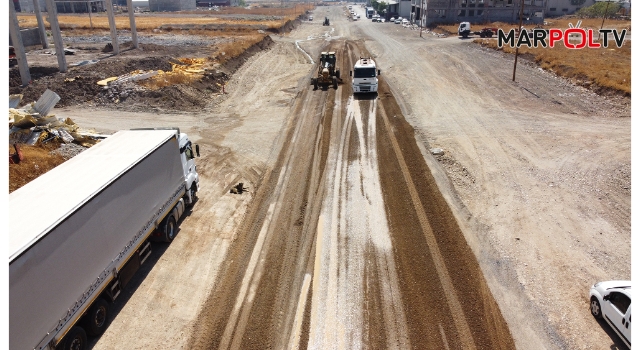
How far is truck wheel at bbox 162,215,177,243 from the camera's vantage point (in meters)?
14.3

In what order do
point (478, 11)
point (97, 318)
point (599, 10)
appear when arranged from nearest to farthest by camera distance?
point (97, 318) < point (478, 11) < point (599, 10)

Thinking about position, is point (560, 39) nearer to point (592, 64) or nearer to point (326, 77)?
point (592, 64)

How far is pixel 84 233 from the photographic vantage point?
9.79 m

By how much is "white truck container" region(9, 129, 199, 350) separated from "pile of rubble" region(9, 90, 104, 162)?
9679 mm

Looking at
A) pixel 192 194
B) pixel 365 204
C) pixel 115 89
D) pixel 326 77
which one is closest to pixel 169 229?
pixel 192 194

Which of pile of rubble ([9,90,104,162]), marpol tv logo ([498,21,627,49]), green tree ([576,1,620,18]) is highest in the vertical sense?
green tree ([576,1,620,18])

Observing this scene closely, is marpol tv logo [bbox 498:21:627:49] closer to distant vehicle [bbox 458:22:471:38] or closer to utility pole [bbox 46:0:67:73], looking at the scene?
distant vehicle [bbox 458:22:471:38]

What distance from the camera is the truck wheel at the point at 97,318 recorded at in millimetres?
10453

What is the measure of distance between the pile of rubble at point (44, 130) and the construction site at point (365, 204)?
4.8 inches

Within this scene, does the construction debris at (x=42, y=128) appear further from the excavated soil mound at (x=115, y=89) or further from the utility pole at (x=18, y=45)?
the utility pole at (x=18, y=45)

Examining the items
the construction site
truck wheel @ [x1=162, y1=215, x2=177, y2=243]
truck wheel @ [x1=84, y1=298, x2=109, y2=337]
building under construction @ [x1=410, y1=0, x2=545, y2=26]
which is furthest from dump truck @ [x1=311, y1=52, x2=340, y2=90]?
building under construction @ [x1=410, y1=0, x2=545, y2=26]

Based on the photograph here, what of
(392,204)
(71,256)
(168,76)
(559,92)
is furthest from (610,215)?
(168,76)

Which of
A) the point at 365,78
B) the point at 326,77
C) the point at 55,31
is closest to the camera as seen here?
the point at 365,78

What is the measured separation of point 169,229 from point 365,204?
26.4ft
